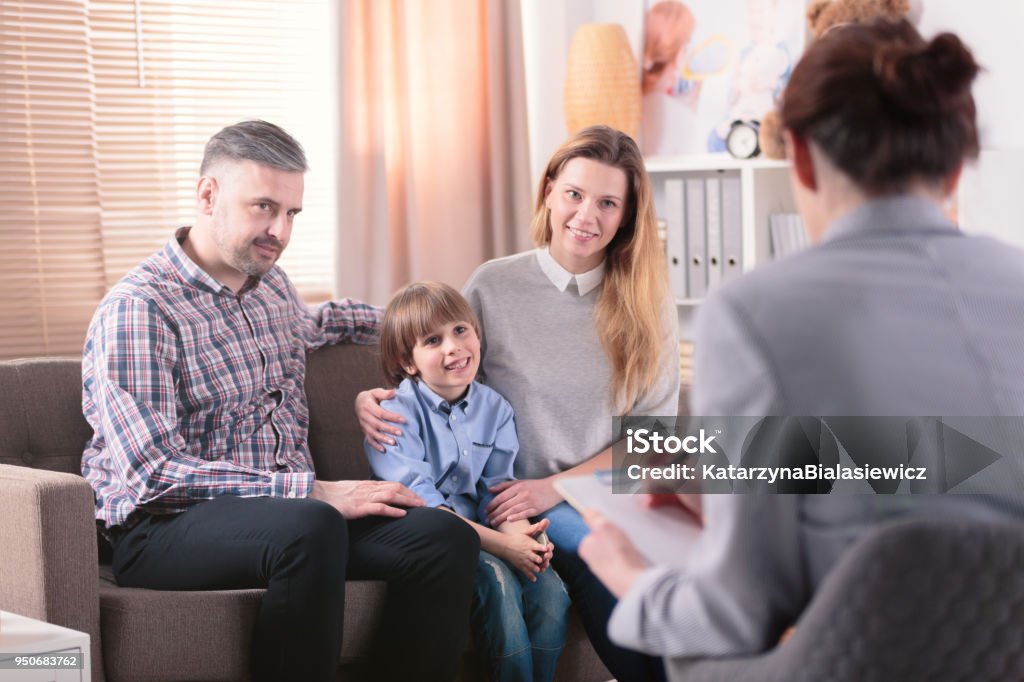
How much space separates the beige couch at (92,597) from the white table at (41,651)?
218 mm

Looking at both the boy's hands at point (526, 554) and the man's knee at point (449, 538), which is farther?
the boy's hands at point (526, 554)

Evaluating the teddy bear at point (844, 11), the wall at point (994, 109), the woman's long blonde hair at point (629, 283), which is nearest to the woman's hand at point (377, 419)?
the woman's long blonde hair at point (629, 283)

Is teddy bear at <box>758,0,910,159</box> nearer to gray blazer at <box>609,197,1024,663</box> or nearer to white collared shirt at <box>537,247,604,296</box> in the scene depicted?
white collared shirt at <box>537,247,604,296</box>

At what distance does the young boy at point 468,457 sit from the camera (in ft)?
6.84

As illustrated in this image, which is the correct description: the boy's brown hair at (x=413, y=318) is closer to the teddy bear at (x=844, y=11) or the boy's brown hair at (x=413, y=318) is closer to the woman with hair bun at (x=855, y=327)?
the teddy bear at (x=844, y=11)

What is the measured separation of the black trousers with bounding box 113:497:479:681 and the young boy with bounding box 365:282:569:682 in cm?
9

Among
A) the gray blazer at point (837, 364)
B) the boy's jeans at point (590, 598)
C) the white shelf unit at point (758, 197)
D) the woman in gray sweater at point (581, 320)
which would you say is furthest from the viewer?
the white shelf unit at point (758, 197)

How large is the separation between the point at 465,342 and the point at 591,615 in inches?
22.5

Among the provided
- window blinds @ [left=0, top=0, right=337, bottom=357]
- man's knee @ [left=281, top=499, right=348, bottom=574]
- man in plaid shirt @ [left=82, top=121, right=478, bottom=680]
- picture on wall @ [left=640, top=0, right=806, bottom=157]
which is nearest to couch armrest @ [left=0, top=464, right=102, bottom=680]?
man in plaid shirt @ [left=82, top=121, right=478, bottom=680]

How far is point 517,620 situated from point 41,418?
1.01m

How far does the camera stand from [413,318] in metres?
2.23

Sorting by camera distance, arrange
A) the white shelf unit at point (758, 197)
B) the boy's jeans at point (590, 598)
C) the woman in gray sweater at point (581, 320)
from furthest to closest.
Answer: the white shelf unit at point (758, 197)
the woman in gray sweater at point (581, 320)
the boy's jeans at point (590, 598)

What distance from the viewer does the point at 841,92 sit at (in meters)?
0.99

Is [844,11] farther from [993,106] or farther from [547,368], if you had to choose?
[547,368]
